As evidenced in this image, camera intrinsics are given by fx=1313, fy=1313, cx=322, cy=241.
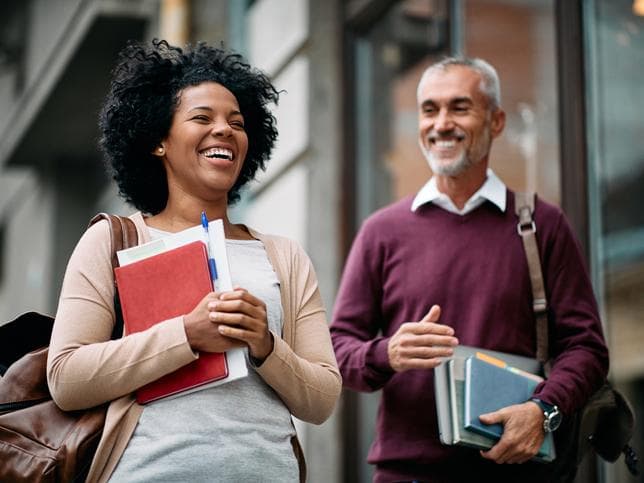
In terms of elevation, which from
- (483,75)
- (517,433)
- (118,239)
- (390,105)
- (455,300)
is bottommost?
(517,433)

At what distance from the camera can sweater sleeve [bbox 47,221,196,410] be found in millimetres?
3299

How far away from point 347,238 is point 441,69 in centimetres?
301

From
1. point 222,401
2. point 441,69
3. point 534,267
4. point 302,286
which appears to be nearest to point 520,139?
point 441,69

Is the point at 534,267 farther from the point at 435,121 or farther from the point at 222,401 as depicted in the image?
the point at 222,401

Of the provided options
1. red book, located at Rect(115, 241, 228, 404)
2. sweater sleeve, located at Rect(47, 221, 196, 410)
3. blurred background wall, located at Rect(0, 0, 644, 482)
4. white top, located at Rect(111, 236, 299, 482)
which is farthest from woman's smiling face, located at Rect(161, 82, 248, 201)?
blurred background wall, located at Rect(0, 0, 644, 482)

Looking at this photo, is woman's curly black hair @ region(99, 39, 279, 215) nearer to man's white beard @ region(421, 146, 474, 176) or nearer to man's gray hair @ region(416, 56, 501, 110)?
man's white beard @ region(421, 146, 474, 176)

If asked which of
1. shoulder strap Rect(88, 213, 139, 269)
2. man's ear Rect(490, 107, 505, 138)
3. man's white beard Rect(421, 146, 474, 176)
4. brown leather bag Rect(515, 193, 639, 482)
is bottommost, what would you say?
brown leather bag Rect(515, 193, 639, 482)

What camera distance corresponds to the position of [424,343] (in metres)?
4.09

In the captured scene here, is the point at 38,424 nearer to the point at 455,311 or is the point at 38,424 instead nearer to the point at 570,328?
the point at 455,311

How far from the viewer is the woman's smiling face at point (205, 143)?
3.66 meters

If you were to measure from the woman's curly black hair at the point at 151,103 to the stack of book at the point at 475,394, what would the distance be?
1018 mm

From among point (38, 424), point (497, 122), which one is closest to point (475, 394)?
point (497, 122)

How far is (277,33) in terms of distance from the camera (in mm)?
8766

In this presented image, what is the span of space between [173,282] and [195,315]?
0.47 ft
